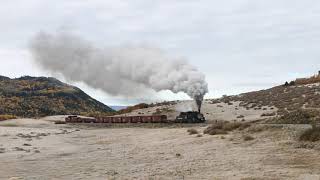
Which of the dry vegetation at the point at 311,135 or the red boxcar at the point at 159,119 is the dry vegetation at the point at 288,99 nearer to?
the red boxcar at the point at 159,119

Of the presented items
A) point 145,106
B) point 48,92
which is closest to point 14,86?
point 48,92

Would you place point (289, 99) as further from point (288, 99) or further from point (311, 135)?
point (311, 135)

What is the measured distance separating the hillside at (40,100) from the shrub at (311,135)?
116 meters

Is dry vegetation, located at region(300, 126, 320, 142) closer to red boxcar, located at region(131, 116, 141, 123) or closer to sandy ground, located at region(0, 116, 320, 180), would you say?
sandy ground, located at region(0, 116, 320, 180)

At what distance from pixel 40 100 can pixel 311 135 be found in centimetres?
13495

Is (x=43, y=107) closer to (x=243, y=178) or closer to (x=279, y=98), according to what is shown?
(x=279, y=98)

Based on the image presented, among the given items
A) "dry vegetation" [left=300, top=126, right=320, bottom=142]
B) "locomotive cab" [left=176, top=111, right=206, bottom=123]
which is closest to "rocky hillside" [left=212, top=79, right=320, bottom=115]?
"locomotive cab" [left=176, top=111, right=206, bottom=123]

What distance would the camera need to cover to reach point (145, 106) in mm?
90062

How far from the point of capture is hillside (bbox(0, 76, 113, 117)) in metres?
139

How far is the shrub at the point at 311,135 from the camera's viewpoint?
22438 mm

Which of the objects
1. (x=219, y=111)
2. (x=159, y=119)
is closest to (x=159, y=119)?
(x=159, y=119)

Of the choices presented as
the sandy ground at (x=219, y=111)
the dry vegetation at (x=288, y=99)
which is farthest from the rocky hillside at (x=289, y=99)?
the sandy ground at (x=219, y=111)

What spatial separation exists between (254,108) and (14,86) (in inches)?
4849

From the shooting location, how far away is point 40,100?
14975 cm
